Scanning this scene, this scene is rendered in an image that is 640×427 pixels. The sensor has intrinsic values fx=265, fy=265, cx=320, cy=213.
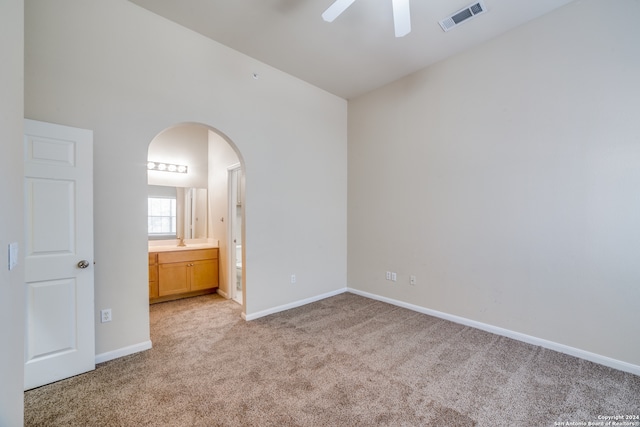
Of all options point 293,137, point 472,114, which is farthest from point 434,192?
point 293,137

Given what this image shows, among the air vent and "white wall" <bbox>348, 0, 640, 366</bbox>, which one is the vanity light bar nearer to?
"white wall" <bbox>348, 0, 640, 366</bbox>

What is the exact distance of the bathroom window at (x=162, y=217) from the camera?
14.5 feet

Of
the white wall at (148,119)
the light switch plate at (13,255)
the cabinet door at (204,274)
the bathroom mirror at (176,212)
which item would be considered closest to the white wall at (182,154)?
the bathroom mirror at (176,212)

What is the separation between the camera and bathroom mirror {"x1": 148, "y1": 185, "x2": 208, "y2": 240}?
442 centimetres

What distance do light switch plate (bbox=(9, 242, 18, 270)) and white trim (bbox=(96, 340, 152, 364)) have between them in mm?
1589

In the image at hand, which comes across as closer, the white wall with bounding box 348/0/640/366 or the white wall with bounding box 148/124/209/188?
the white wall with bounding box 348/0/640/366

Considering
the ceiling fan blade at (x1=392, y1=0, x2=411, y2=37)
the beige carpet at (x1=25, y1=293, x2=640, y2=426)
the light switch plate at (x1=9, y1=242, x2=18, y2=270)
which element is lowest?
the beige carpet at (x1=25, y1=293, x2=640, y2=426)

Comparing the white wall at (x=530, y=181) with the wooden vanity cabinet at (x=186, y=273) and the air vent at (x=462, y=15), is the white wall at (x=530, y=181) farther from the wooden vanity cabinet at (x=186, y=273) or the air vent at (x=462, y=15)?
the wooden vanity cabinet at (x=186, y=273)

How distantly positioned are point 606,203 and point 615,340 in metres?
1.20

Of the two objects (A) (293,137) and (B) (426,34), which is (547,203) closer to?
(B) (426,34)

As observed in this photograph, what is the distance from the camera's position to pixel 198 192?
4.76 m

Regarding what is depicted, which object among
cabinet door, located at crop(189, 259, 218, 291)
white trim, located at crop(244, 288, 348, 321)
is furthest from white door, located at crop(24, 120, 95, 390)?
cabinet door, located at crop(189, 259, 218, 291)

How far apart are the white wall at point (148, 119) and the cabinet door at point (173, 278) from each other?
1.42 meters

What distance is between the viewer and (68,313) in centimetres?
211
